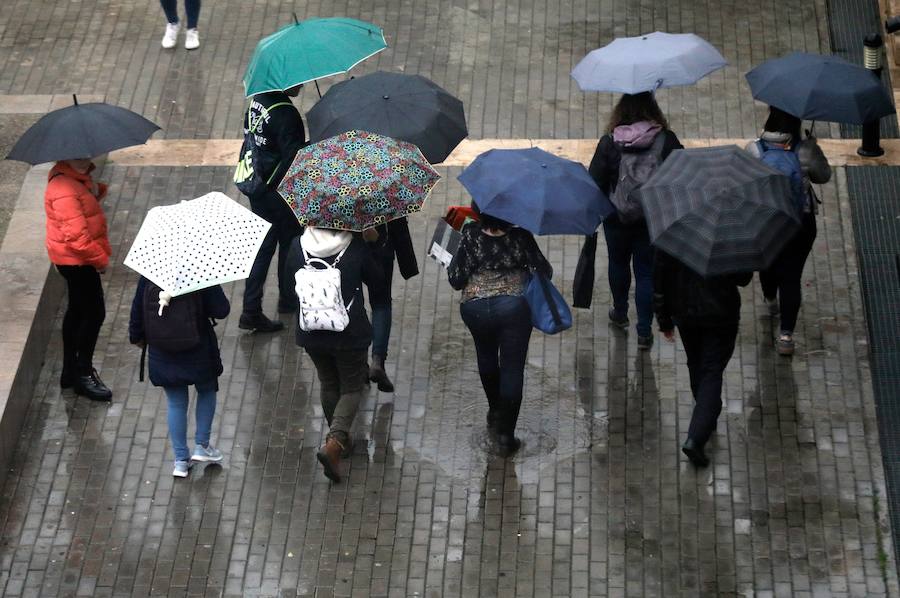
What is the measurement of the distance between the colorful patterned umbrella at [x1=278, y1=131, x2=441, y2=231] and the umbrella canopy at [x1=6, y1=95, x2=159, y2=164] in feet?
3.74

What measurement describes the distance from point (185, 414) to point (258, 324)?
152 cm

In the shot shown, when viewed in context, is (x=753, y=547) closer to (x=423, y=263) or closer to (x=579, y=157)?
(x=423, y=263)

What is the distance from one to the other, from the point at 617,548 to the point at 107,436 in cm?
335

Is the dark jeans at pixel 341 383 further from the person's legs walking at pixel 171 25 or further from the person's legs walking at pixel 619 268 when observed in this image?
the person's legs walking at pixel 171 25

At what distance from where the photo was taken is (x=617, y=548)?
8.72 meters

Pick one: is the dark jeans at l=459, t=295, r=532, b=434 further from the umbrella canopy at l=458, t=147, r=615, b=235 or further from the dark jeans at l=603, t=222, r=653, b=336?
the dark jeans at l=603, t=222, r=653, b=336

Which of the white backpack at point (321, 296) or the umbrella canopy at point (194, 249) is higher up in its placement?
the umbrella canopy at point (194, 249)

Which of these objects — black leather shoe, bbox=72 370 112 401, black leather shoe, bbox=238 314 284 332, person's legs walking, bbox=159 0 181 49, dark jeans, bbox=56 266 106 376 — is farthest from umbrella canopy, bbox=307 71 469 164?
person's legs walking, bbox=159 0 181 49

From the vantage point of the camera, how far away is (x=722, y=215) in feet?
27.1

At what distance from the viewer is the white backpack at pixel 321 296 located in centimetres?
840

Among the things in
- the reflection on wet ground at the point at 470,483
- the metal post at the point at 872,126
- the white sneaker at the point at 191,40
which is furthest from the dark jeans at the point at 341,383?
the white sneaker at the point at 191,40

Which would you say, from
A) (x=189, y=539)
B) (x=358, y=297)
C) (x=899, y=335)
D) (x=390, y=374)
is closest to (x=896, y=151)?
(x=899, y=335)

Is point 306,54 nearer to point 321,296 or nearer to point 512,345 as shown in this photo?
point 321,296

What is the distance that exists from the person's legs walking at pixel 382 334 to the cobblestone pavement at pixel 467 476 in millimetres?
139
